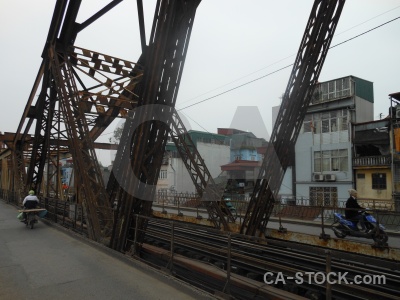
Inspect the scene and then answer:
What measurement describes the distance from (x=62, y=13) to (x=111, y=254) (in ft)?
25.1

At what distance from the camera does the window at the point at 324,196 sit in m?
26.6

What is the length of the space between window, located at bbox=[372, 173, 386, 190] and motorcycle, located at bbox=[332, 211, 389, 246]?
17016 millimetres

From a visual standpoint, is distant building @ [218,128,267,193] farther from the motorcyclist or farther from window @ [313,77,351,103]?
the motorcyclist

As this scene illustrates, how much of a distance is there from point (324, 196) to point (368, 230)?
62.4 ft

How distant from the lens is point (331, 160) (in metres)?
27.6

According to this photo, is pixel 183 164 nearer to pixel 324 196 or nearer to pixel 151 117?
pixel 324 196

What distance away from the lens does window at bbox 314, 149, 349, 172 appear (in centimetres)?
2682

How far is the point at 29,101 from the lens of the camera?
16.2 meters

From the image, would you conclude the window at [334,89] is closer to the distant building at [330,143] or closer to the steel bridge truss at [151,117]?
the distant building at [330,143]

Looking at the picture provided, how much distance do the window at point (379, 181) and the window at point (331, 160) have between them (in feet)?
7.28

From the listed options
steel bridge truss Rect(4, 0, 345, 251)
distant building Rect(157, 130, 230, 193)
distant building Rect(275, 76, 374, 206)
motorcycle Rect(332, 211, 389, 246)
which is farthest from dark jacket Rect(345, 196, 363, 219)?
distant building Rect(157, 130, 230, 193)

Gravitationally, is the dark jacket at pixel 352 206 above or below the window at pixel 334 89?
below

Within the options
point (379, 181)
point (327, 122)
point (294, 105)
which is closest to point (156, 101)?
point (294, 105)

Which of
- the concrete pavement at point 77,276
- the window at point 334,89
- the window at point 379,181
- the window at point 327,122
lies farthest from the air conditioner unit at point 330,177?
the concrete pavement at point 77,276
